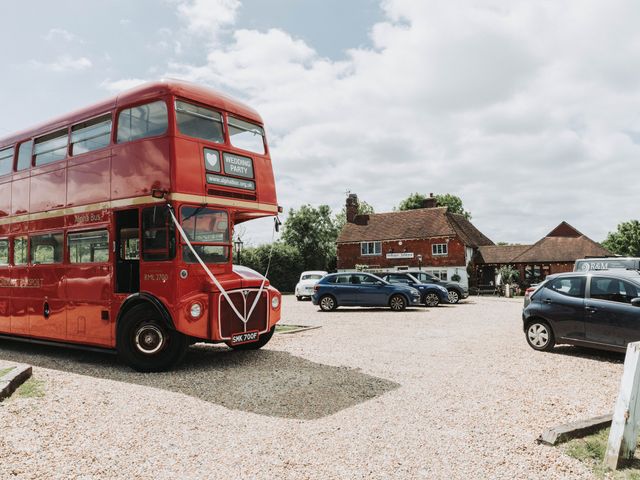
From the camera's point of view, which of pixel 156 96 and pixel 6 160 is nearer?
pixel 156 96

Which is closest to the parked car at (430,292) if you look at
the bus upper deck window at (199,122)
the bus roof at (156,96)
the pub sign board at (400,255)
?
the bus roof at (156,96)

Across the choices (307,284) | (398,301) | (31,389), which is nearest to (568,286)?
(31,389)

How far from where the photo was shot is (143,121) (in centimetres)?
814

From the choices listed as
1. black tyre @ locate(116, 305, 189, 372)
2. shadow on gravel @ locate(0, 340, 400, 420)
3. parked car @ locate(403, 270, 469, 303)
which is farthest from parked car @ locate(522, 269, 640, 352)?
parked car @ locate(403, 270, 469, 303)

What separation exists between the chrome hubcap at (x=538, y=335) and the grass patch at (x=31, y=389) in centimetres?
874

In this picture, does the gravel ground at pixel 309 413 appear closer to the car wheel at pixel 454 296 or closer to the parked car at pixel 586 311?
the parked car at pixel 586 311

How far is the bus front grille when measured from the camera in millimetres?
8039

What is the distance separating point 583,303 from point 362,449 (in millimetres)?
6369

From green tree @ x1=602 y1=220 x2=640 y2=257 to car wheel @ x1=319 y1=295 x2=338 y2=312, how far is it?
208ft

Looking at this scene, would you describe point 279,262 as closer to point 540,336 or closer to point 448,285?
point 448,285

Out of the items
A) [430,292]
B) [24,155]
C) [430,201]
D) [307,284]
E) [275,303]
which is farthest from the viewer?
[430,201]

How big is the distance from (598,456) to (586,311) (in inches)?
207

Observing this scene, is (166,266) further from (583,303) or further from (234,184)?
(583,303)

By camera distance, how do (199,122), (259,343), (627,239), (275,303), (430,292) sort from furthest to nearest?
(627,239) < (430,292) < (259,343) < (275,303) < (199,122)
